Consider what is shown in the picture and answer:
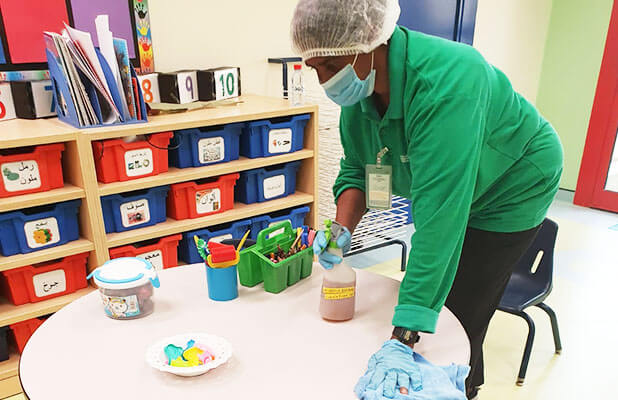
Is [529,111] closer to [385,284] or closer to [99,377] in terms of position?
[385,284]

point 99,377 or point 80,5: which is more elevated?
point 80,5

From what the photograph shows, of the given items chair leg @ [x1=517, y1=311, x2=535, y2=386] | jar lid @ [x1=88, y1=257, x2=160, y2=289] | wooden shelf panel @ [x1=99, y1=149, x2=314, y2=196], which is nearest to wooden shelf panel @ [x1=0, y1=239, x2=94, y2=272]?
wooden shelf panel @ [x1=99, y1=149, x2=314, y2=196]

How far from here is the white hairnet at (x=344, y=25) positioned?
3.61 ft

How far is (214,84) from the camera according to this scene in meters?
2.41

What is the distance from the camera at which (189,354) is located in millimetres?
1055

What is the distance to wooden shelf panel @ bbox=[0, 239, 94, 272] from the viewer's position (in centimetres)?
186

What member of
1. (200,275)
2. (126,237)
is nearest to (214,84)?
(126,237)

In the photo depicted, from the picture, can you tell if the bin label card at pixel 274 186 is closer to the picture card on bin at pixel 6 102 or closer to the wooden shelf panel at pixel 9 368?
the picture card on bin at pixel 6 102

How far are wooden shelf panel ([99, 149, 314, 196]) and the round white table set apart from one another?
771mm

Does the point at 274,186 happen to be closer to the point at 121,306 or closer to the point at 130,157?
the point at 130,157

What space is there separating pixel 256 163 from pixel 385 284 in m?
1.17

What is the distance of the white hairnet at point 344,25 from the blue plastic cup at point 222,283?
1.97 ft

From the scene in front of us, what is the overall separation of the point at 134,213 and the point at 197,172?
33cm

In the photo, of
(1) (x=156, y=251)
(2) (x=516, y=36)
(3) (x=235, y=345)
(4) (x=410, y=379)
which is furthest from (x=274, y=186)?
(2) (x=516, y=36)
